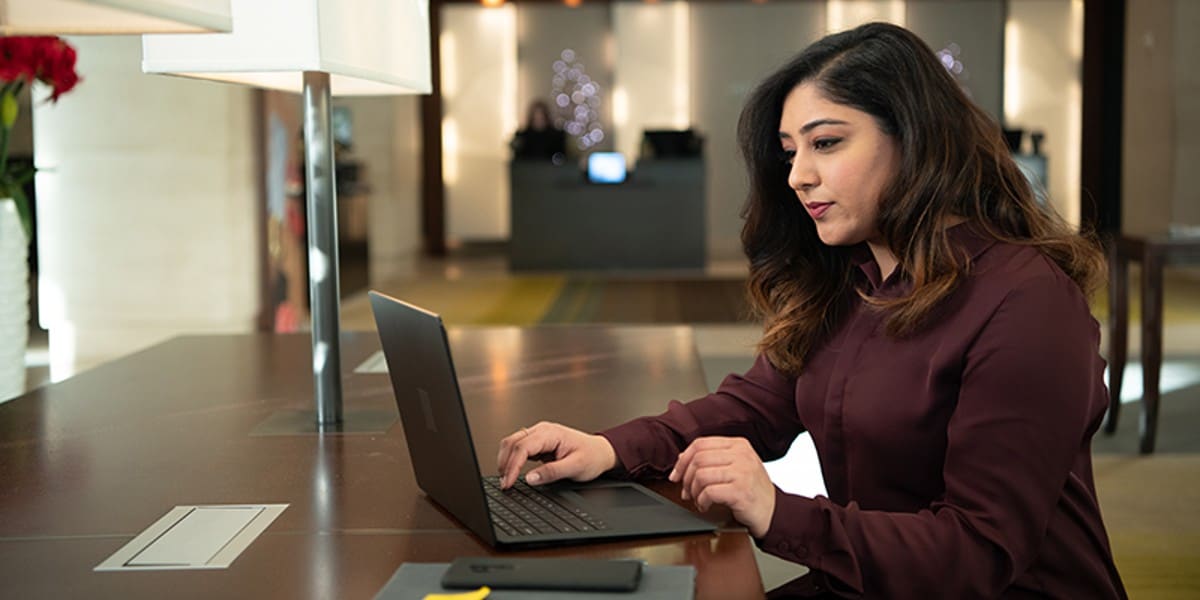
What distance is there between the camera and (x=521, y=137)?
12641mm

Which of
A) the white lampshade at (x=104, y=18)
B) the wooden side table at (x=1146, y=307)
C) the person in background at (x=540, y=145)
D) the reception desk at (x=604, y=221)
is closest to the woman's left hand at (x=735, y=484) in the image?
the white lampshade at (x=104, y=18)

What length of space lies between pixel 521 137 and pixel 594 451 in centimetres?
1122

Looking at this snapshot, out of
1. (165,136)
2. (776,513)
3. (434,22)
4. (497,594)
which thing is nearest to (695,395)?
(776,513)

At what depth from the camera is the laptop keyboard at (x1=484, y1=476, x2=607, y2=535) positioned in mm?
1334

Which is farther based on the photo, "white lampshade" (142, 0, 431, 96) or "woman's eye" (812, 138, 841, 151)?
"white lampshade" (142, 0, 431, 96)

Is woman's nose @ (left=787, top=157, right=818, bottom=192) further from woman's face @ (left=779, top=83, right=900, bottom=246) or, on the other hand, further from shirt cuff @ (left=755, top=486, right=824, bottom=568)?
shirt cuff @ (left=755, top=486, right=824, bottom=568)

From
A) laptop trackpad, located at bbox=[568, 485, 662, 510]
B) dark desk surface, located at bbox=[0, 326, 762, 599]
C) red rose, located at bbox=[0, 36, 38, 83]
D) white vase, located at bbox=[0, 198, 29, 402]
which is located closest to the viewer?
dark desk surface, located at bbox=[0, 326, 762, 599]

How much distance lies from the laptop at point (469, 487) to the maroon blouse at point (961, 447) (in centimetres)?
12

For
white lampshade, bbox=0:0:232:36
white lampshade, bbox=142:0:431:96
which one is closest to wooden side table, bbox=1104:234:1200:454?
white lampshade, bbox=142:0:431:96

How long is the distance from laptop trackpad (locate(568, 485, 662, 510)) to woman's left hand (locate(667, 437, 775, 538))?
4.0 inches

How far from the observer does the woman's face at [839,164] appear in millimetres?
1579

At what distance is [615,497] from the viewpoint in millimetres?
1488

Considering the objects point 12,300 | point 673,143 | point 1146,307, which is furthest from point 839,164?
point 673,143

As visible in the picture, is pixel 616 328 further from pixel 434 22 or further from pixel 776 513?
pixel 434 22
